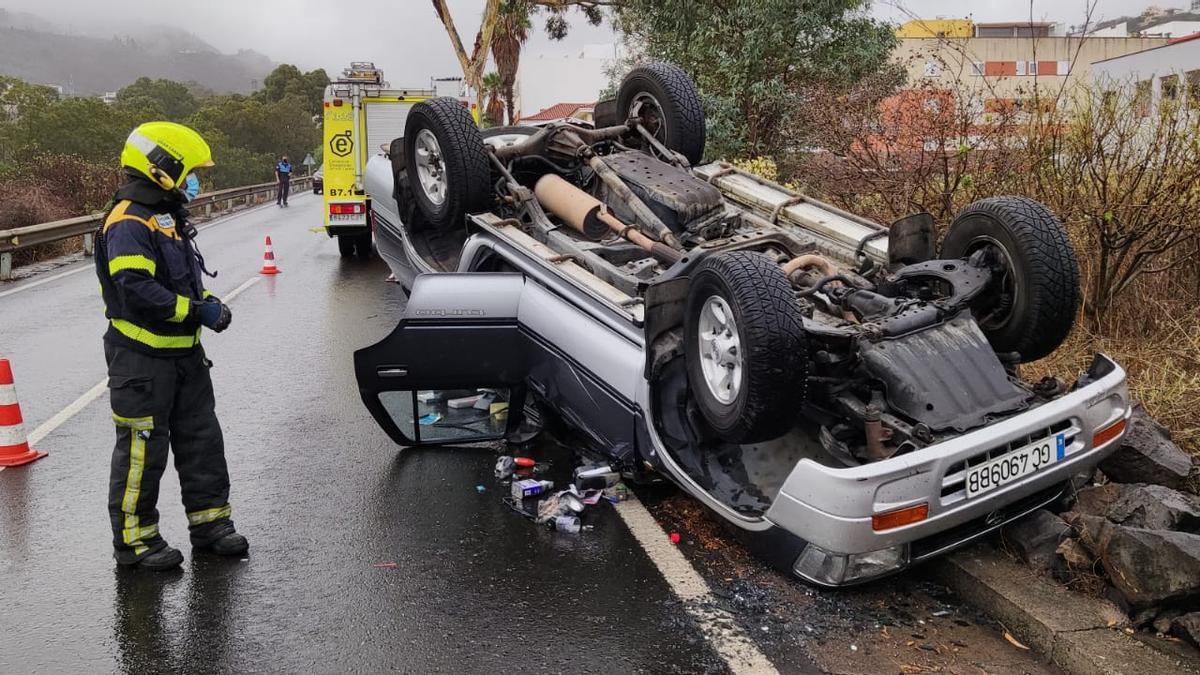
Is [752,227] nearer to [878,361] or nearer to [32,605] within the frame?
[878,361]

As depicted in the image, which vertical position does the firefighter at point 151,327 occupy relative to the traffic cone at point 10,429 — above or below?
above

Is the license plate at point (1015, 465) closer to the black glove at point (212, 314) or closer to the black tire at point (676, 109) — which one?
the black glove at point (212, 314)

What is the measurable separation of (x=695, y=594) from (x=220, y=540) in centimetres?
209

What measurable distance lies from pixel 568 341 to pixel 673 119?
8.45ft

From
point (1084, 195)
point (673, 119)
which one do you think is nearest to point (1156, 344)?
point (1084, 195)

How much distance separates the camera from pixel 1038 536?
12.8ft

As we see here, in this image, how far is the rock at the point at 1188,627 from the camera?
3.19m

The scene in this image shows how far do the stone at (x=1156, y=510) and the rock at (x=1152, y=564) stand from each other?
0.18 m

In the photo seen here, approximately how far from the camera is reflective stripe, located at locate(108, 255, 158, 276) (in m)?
3.89

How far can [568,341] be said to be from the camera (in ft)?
15.4

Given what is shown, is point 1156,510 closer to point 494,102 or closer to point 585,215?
point 585,215

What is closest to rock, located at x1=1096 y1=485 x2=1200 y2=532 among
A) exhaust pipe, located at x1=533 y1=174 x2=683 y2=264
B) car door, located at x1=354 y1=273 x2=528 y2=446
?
exhaust pipe, located at x1=533 y1=174 x2=683 y2=264

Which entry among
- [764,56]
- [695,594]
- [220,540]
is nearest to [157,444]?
[220,540]

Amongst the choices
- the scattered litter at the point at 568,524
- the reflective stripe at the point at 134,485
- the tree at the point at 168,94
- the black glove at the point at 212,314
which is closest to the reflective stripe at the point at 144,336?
the black glove at the point at 212,314
